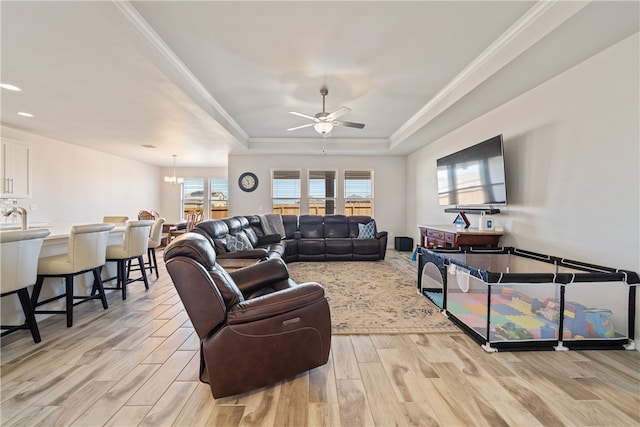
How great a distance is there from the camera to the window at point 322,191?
7477 mm

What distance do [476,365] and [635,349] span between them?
1440 mm

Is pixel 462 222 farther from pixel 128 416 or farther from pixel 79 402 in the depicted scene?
pixel 79 402

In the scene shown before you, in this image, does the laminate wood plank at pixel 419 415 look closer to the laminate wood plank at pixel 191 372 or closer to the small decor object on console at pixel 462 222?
the laminate wood plank at pixel 191 372

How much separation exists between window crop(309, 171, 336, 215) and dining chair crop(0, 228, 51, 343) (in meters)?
5.69

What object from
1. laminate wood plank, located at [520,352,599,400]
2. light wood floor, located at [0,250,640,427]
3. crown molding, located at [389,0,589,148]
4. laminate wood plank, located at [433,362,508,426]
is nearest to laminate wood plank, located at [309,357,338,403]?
light wood floor, located at [0,250,640,427]

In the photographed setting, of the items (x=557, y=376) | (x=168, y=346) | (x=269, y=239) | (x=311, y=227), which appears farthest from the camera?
(x=311, y=227)

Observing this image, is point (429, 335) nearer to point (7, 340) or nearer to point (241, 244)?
Result: point (241, 244)

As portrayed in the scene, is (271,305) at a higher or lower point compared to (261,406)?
higher

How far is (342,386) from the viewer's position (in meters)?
1.73

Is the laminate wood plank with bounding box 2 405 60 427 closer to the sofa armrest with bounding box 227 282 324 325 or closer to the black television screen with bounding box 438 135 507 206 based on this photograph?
the sofa armrest with bounding box 227 282 324 325

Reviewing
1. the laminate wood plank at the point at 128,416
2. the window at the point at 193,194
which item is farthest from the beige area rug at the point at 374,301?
the window at the point at 193,194

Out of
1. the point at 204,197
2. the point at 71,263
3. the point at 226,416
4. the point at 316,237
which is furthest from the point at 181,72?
the point at 204,197

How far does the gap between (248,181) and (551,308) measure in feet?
21.6

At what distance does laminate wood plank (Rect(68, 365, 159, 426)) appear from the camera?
4.80ft
